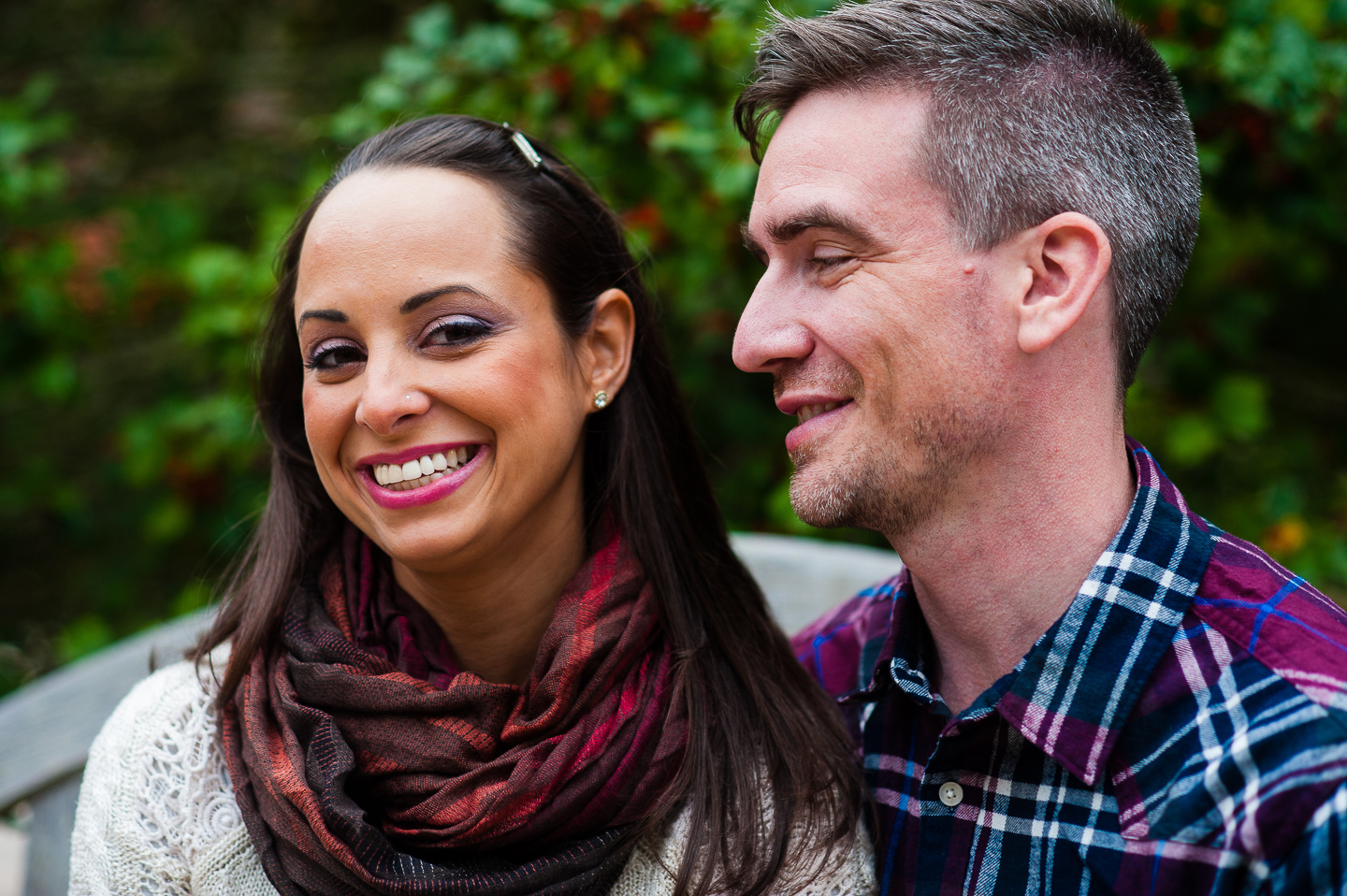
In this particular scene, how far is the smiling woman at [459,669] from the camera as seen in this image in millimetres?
1883

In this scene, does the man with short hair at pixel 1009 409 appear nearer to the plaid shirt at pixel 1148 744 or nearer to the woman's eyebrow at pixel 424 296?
the plaid shirt at pixel 1148 744

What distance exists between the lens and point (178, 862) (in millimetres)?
1905

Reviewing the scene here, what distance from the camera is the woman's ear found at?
219 centimetres

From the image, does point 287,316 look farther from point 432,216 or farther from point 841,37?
point 841,37

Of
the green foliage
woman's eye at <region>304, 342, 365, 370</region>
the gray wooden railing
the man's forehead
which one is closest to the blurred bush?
the green foliage

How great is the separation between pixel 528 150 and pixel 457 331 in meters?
0.48

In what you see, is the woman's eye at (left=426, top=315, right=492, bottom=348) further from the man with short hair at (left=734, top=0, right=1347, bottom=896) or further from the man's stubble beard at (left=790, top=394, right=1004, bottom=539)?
the man's stubble beard at (left=790, top=394, right=1004, bottom=539)

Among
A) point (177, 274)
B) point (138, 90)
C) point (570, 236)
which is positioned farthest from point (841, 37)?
point (138, 90)

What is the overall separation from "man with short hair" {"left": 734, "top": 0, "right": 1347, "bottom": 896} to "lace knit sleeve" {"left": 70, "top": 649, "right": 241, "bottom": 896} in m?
1.17

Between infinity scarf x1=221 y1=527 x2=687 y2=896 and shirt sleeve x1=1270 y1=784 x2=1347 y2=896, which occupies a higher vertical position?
shirt sleeve x1=1270 y1=784 x2=1347 y2=896

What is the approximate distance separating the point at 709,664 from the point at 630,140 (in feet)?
5.26

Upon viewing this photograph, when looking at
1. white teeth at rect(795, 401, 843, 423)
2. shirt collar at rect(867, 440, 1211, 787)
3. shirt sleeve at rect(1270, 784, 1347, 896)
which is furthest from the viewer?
white teeth at rect(795, 401, 843, 423)

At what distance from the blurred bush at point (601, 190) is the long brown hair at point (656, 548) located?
626 millimetres

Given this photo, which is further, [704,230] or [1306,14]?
[704,230]
